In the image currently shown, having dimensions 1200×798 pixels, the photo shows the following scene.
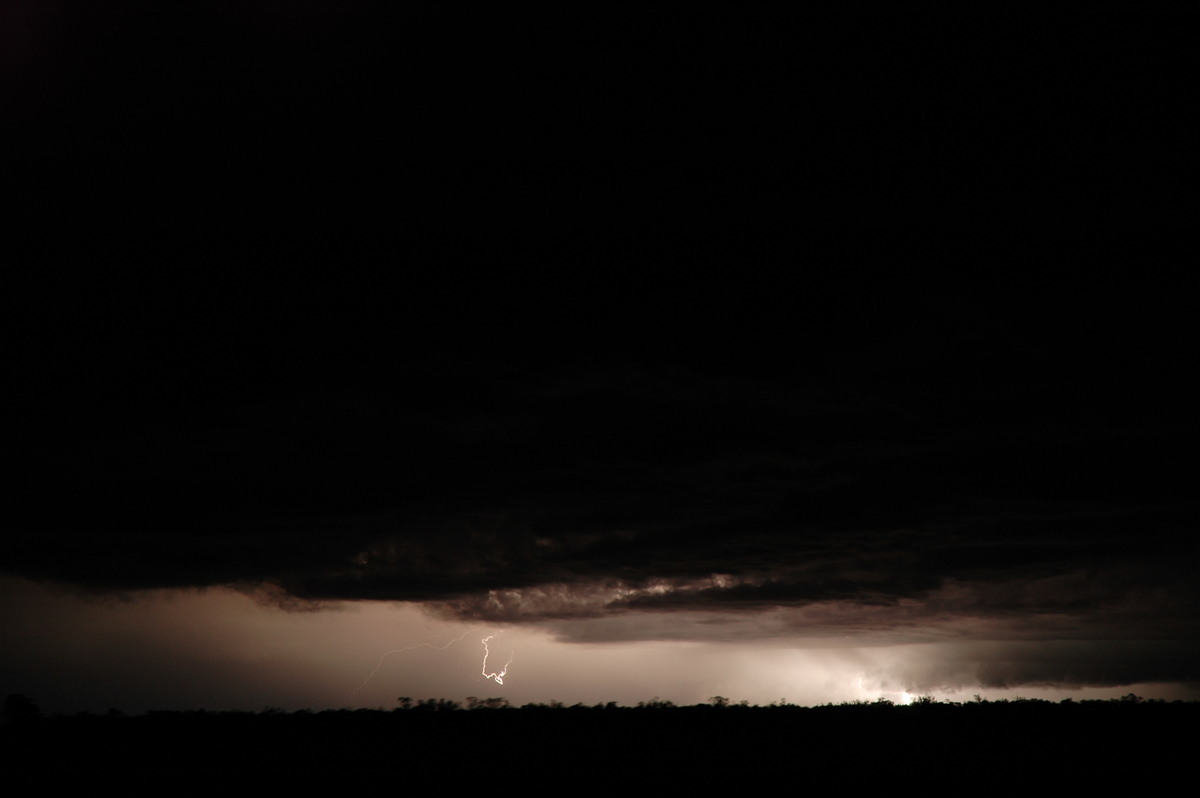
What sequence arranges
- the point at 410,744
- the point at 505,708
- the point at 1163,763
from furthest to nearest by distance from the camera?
the point at 505,708, the point at 410,744, the point at 1163,763

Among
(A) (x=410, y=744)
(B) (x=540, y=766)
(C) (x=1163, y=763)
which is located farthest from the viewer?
(A) (x=410, y=744)

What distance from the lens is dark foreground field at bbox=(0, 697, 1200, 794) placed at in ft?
91.9

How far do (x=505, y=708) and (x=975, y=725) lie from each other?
21015mm

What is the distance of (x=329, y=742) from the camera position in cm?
3491

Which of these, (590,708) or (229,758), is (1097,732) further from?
(229,758)

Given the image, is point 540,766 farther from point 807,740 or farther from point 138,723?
point 138,723

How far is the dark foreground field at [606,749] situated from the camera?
28000 mm

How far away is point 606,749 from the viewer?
3397cm

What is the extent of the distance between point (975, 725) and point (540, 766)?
22001mm

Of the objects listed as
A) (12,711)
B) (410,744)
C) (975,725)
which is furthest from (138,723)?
(975,725)

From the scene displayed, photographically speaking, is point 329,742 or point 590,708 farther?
point 590,708

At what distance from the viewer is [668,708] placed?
48.6m

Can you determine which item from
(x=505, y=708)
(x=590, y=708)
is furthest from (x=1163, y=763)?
(x=505, y=708)

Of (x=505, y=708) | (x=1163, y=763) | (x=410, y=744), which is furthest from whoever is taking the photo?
(x=505, y=708)
